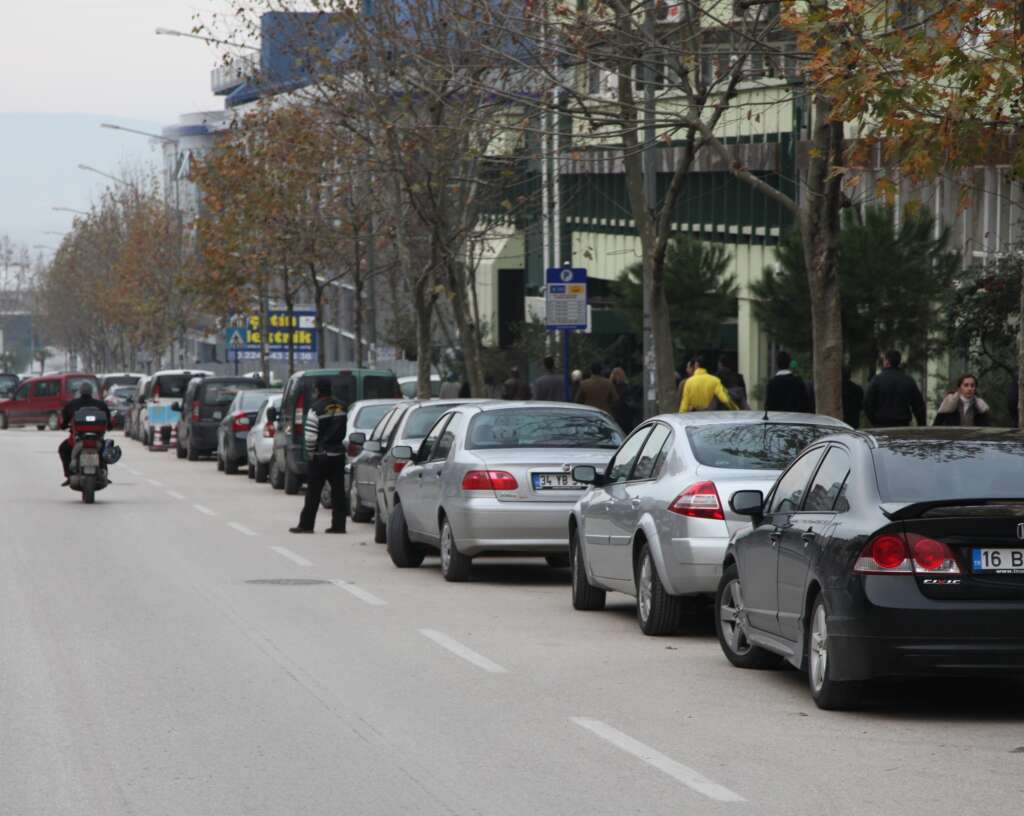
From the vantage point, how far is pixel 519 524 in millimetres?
16391

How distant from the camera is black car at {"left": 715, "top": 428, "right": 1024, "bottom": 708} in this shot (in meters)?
9.51

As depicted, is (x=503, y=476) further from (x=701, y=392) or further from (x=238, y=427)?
(x=238, y=427)

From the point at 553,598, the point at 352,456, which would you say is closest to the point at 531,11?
the point at 352,456

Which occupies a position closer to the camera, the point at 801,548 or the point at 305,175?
the point at 801,548

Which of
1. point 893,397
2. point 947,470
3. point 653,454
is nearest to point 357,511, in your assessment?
point 893,397

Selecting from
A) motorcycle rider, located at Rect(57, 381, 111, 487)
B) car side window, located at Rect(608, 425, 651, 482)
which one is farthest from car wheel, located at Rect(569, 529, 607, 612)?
motorcycle rider, located at Rect(57, 381, 111, 487)

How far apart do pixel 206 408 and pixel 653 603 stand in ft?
104

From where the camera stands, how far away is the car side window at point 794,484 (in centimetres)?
1087

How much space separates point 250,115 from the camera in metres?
50.0

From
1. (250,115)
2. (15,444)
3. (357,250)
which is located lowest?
(15,444)

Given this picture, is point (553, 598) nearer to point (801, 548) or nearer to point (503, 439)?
point (503, 439)

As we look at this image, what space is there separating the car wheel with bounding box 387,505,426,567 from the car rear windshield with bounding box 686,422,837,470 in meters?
5.72

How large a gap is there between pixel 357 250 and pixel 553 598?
1172 inches

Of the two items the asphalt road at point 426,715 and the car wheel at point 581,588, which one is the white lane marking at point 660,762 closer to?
the asphalt road at point 426,715
